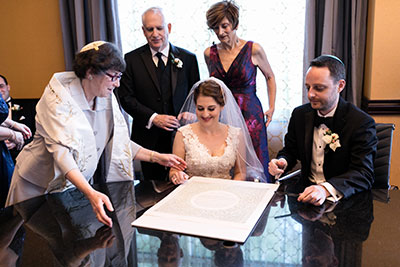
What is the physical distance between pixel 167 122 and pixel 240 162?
2.23 ft

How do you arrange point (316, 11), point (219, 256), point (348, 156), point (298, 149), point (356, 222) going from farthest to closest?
point (316, 11)
point (298, 149)
point (348, 156)
point (356, 222)
point (219, 256)

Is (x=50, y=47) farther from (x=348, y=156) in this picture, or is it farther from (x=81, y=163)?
(x=348, y=156)

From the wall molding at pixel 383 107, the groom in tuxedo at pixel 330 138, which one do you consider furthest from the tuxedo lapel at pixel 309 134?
the wall molding at pixel 383 107

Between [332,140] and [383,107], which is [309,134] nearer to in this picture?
[332,140]

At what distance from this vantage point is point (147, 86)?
315 cm

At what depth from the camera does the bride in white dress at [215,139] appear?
8.60ft

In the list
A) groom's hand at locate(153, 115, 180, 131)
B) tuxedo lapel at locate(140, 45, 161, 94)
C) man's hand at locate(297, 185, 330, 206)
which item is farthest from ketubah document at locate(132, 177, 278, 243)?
tuxedo lapel at locate(140, 45, 161, 94)

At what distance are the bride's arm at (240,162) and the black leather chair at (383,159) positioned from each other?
0.82 meters

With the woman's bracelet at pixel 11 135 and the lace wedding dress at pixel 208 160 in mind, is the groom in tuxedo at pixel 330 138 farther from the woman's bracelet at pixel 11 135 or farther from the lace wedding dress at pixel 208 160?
the woman's bracelet at pixel 11 135

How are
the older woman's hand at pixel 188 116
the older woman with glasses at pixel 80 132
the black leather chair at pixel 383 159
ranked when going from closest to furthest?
the older woman with glasses at pixel 80 132, the black leather chair at pixel 383 159, the older woman's hand at pixel 188 116

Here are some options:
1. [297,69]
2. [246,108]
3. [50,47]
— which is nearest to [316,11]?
[297,69]

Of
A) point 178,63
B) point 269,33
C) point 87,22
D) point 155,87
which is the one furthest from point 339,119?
point 87,22

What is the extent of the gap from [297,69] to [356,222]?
8.98 ft

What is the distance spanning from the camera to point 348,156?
7.39 ft
